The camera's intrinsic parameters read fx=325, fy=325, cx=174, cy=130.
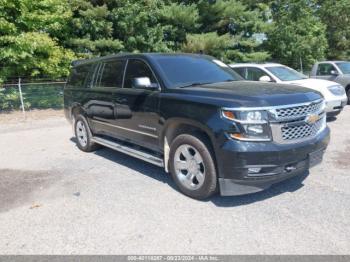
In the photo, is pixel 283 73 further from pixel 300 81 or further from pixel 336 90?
pixel 336 90

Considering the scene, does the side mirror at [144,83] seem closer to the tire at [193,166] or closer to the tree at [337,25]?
the tire at [193,166]

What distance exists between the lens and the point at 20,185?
5082mm

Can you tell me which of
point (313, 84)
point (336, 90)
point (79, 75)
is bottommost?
point (336, 90)

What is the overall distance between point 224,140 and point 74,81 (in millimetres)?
4735

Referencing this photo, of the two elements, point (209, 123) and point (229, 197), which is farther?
point (229, 197)

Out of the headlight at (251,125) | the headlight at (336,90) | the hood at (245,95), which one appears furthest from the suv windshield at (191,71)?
the headlight at (336,90)

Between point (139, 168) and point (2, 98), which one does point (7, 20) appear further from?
point (139, 168)

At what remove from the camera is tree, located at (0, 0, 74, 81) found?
39.1ft

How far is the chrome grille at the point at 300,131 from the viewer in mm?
3754

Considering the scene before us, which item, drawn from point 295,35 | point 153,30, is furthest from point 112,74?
point 295,35

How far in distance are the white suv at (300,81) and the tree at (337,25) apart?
19198 mm

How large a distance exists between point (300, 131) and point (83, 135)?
15.0 ft

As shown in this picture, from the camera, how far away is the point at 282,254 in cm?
300

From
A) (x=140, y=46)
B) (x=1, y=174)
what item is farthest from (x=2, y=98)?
(x=1, y=174)
